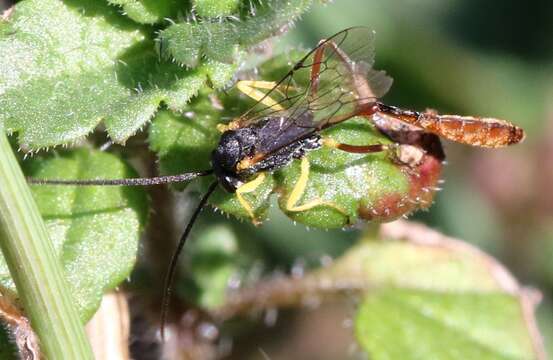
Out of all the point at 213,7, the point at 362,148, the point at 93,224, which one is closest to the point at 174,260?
the point at 93,224

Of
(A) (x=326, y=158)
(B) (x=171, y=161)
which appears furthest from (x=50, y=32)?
(A) (x=326, y=158)

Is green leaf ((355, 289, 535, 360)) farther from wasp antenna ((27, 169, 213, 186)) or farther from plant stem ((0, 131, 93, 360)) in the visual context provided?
plant stem ((0, 131, 93, 360))

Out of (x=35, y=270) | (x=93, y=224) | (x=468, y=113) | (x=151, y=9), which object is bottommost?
(x=468, y=113)

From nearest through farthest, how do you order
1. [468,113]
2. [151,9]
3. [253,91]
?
[151,9] → [253,91] → [468,113]

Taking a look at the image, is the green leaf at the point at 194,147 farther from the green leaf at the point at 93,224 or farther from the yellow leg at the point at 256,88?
the green leaf at the point at 93,224

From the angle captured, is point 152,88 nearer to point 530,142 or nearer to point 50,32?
point 50,32

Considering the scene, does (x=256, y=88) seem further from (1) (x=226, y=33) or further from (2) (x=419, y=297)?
(2) (x=419, y=297)

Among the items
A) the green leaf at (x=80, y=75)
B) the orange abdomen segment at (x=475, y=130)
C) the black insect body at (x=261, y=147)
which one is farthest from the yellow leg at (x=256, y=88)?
the orange abdomen segment at (x=475, y=130)
